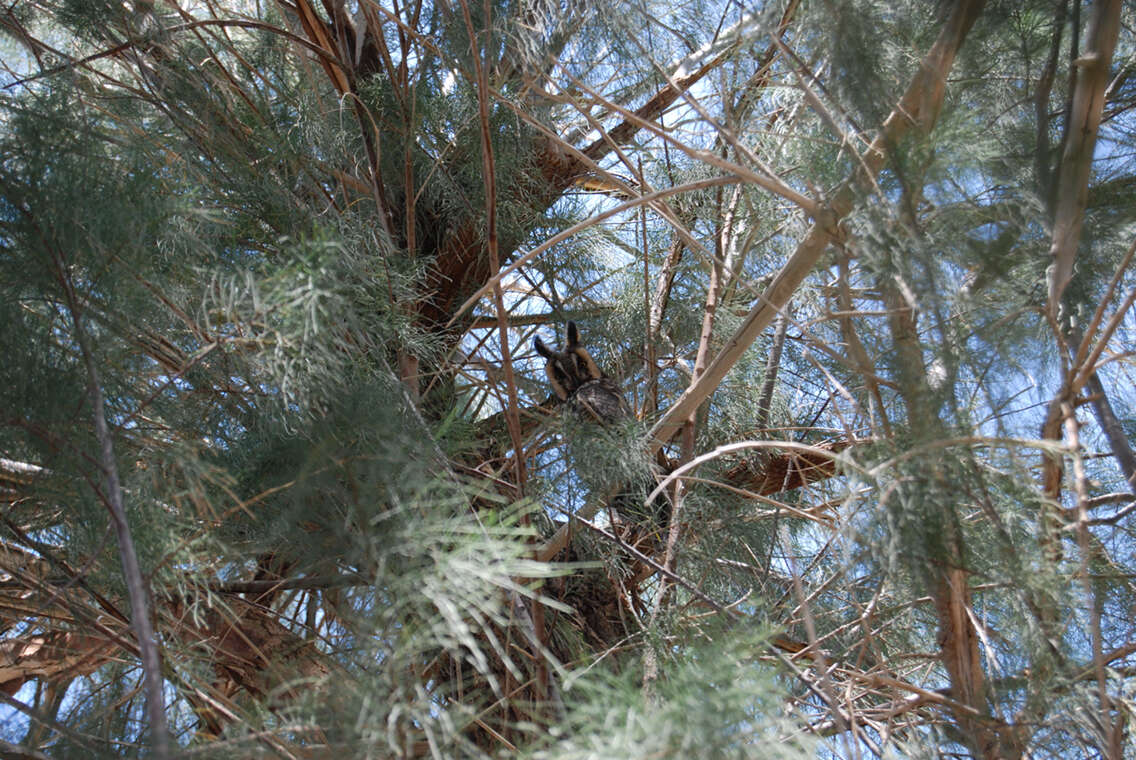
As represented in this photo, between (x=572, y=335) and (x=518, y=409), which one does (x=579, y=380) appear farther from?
(x=518, y=409)

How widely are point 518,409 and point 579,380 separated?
2.27 ft

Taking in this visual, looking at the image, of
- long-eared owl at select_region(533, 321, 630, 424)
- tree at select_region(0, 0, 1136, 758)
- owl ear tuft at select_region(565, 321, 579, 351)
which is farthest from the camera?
owl ear tuft at select_region(565, 321, 579, 351)

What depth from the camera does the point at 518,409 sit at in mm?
1422

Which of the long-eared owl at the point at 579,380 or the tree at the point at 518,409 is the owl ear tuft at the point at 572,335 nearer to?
the long-eared owl at the point at 579,380

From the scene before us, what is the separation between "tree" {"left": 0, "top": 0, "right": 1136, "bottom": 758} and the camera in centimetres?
95

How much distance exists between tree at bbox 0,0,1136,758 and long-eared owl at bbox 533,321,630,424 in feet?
0.34

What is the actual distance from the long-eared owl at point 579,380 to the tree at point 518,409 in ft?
0.34

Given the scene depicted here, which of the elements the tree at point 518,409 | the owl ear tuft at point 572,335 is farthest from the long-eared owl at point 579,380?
the tree at point 518,409

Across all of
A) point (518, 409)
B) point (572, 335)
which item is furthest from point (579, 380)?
point (518, 409)

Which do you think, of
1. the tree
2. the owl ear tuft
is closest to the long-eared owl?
the owl ear tuft

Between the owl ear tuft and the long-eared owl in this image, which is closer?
the long-eared owl

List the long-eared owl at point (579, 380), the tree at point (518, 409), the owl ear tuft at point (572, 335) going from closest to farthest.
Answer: the tree at point (518, 409) → the long-eared owl at point (579, 380) → the owl ear tuft at point (572, 335)

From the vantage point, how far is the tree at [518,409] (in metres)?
0.95

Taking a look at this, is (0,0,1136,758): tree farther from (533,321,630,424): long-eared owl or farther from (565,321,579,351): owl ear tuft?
(565,321,579,351): owl ear tuft
